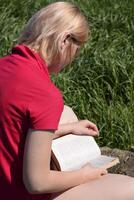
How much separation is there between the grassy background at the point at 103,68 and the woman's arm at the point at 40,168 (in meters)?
2.50

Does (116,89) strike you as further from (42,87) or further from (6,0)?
(42,87)

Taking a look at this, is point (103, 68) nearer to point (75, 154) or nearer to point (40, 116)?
point (75, 154)

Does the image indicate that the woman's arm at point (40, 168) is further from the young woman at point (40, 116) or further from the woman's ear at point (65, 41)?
the woman's ear at point (65, 41)

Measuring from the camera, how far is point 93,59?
5.87m

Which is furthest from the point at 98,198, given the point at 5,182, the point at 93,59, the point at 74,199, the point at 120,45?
the point at 120,45

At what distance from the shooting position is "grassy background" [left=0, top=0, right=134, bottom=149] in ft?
17.0

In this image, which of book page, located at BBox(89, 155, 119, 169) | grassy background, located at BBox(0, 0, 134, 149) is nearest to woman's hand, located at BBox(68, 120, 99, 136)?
book page, located at BBox(89, 155, 119, 169)

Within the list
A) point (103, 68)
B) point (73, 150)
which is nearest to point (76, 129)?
point (73, 150)

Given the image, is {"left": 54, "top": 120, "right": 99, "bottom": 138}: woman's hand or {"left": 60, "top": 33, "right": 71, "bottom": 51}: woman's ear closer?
{"left": 60, "top": 33, "right": 71, "bottom": 51}: woman's ear

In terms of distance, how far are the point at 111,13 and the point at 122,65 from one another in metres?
1.14

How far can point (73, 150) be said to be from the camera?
289cm

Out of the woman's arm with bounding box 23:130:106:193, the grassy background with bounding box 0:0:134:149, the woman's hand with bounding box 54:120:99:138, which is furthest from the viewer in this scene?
the grassy background with bounding box 0:0:134:149

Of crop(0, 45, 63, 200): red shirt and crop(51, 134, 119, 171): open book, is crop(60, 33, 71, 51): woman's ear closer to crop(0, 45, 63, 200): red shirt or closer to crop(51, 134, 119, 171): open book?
crop(0, 45, 63, 200): red shirt

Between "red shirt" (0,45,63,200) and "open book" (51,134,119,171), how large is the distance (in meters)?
0.16
